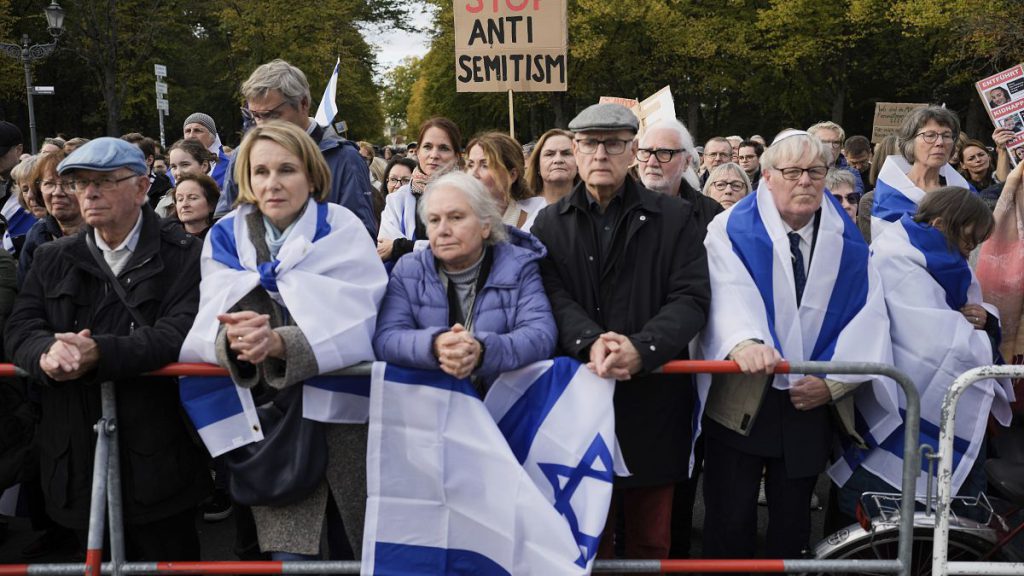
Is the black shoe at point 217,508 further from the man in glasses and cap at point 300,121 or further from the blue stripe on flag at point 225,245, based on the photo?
the blue stripe on flag at point 225,245

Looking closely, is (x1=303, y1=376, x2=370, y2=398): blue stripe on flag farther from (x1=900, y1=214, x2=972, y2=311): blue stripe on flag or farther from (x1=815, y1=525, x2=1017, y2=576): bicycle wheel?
(x1=900, y1=214, x2=972, y2=311): blue stripe on flag

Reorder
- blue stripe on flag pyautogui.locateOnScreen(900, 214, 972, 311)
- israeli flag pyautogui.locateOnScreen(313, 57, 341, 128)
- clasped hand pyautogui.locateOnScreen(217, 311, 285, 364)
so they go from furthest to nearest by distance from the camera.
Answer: israeli flag pyautogui.locateOnScreen(313, 57, 341, 128) < blue stripe on flag pyautogui.locateOnScreen(900, 214, 972, 311) < clasped hand pyautogui.locateOnScreen(217, 311, 285, 364)

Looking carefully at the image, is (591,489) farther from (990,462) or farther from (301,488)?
(990,462)

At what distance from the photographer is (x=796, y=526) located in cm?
354

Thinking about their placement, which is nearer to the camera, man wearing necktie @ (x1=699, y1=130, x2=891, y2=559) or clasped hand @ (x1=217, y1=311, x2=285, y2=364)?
clasped hand @ (x1=217, y1=311, x2=285, y2=364)

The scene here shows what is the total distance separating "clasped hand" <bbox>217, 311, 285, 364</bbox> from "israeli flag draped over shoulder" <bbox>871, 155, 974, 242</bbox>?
3.53 metres

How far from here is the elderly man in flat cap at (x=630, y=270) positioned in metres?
3.36

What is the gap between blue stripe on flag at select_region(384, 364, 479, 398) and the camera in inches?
119

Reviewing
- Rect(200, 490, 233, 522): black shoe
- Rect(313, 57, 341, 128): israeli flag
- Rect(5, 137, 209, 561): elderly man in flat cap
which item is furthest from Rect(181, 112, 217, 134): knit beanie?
Rect(5, 137, 209, 561): elderly man in flat cap

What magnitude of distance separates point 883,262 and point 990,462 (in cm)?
90

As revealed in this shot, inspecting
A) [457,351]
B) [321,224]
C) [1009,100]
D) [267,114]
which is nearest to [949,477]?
[457,351]

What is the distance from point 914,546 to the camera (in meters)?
3.56

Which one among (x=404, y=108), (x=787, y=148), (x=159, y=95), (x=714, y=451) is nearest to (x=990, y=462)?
(x=714, y=451)

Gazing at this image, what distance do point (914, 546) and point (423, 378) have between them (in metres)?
2.14
